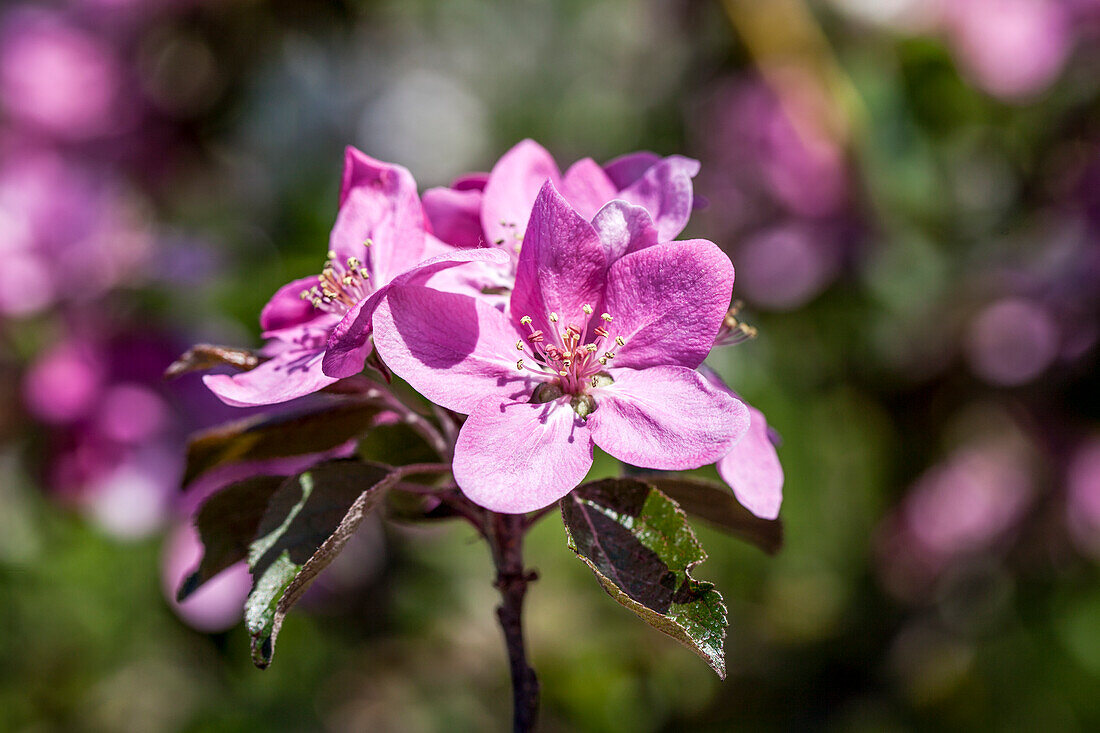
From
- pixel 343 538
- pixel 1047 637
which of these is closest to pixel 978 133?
pixel 1047 637

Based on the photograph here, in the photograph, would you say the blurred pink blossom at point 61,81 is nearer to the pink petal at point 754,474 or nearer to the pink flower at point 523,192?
the pink flower at point 523,192

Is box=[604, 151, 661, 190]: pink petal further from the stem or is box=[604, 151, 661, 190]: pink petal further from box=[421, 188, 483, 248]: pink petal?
the stem

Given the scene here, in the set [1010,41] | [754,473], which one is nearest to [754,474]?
[754,473]

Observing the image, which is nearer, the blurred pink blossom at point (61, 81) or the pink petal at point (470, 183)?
the pink petal at point (470, 183)

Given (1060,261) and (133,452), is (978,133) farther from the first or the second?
(133,452)

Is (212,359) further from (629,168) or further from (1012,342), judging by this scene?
(1012,342)

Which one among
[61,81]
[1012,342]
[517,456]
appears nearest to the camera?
[517,456]

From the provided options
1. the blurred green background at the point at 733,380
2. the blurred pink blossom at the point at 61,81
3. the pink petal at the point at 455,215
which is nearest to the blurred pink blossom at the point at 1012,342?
the blurred green background at the point at 733,380
